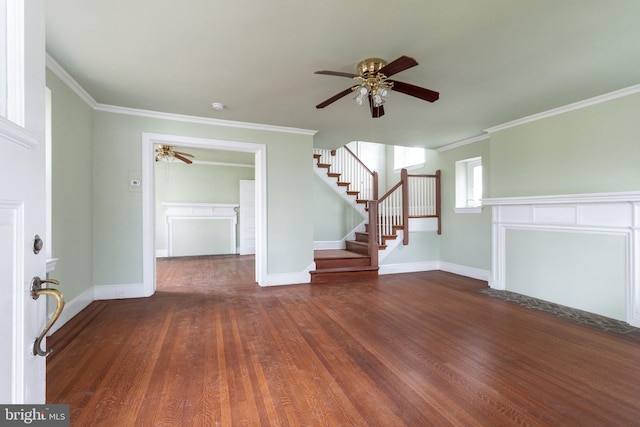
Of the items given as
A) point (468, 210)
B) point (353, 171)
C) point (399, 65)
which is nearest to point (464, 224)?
point (468, 210)

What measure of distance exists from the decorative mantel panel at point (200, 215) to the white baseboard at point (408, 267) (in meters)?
4.43

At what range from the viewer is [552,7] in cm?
189

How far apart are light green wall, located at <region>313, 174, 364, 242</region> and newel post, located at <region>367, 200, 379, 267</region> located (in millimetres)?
1479

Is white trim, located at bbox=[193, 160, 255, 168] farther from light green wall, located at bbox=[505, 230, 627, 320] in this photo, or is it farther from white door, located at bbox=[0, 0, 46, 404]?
white door, located at bbox=[0, 0, 46, 404]

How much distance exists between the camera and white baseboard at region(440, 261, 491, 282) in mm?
4891

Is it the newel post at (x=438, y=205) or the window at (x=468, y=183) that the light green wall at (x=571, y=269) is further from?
the newel post at (x=438, y=205)

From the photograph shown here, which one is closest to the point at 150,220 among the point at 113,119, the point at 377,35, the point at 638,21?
the point at 113,119

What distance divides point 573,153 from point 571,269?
1.45 metres

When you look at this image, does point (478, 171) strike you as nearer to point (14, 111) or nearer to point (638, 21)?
point (638, 21)

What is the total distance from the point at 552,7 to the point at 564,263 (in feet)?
10.1

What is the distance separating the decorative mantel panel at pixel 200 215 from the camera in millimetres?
7336

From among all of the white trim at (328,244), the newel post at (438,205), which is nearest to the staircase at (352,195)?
the white trim at (328,244)

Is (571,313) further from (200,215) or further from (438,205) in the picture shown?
(200,215)

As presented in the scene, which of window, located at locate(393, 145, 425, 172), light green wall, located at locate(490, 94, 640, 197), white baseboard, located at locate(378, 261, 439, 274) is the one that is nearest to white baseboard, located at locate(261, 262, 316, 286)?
white baseboard, located at locate(378, 261, 439, 274)
